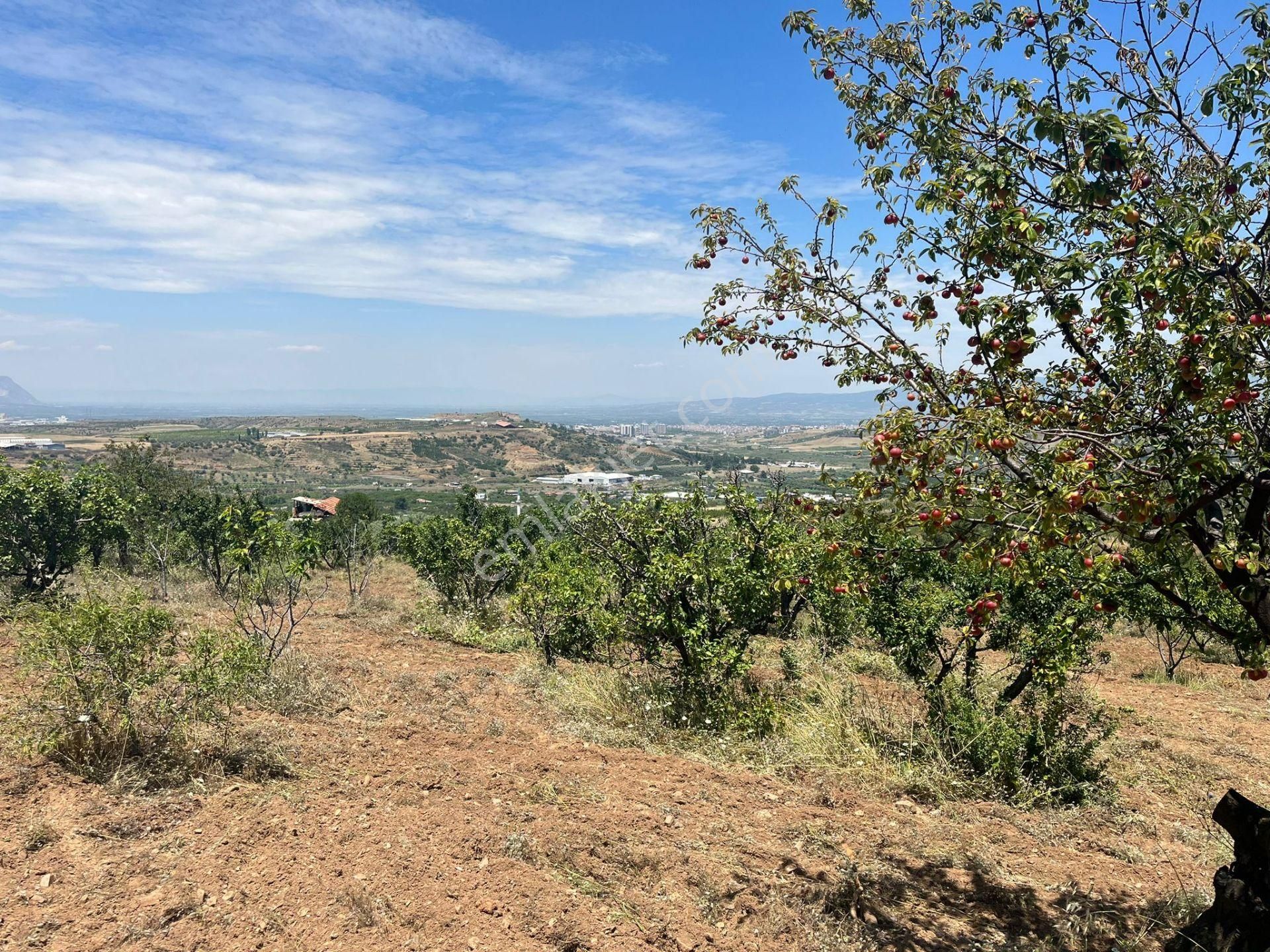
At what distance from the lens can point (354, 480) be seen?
8225 centimetres

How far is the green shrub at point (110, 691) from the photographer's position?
523 centimetres

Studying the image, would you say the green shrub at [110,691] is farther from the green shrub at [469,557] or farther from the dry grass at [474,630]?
the green shrub at [469,557]

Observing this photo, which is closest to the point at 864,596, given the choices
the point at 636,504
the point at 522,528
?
the point at 636,504

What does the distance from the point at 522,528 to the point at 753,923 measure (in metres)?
15.8

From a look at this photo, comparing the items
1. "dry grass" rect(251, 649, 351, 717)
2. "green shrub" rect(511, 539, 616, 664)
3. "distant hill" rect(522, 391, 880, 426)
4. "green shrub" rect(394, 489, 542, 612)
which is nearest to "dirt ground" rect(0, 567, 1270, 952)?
"dry grass" rect(251, 649, 351, 717)

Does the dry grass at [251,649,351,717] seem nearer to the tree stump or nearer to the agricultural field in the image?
the tree stump

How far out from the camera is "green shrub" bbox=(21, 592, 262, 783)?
5.23 meters

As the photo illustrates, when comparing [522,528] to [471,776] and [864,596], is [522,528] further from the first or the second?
[864,596]

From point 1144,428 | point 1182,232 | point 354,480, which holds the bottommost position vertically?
point 354,480

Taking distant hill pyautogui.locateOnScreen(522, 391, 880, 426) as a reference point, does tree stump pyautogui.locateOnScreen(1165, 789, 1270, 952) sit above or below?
below

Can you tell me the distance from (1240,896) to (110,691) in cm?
789

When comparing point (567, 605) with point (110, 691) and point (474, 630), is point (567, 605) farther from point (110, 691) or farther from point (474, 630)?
point (110, 691)

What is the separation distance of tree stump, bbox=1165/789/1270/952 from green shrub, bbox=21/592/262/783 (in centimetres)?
715

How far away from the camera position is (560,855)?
469 centimetres
